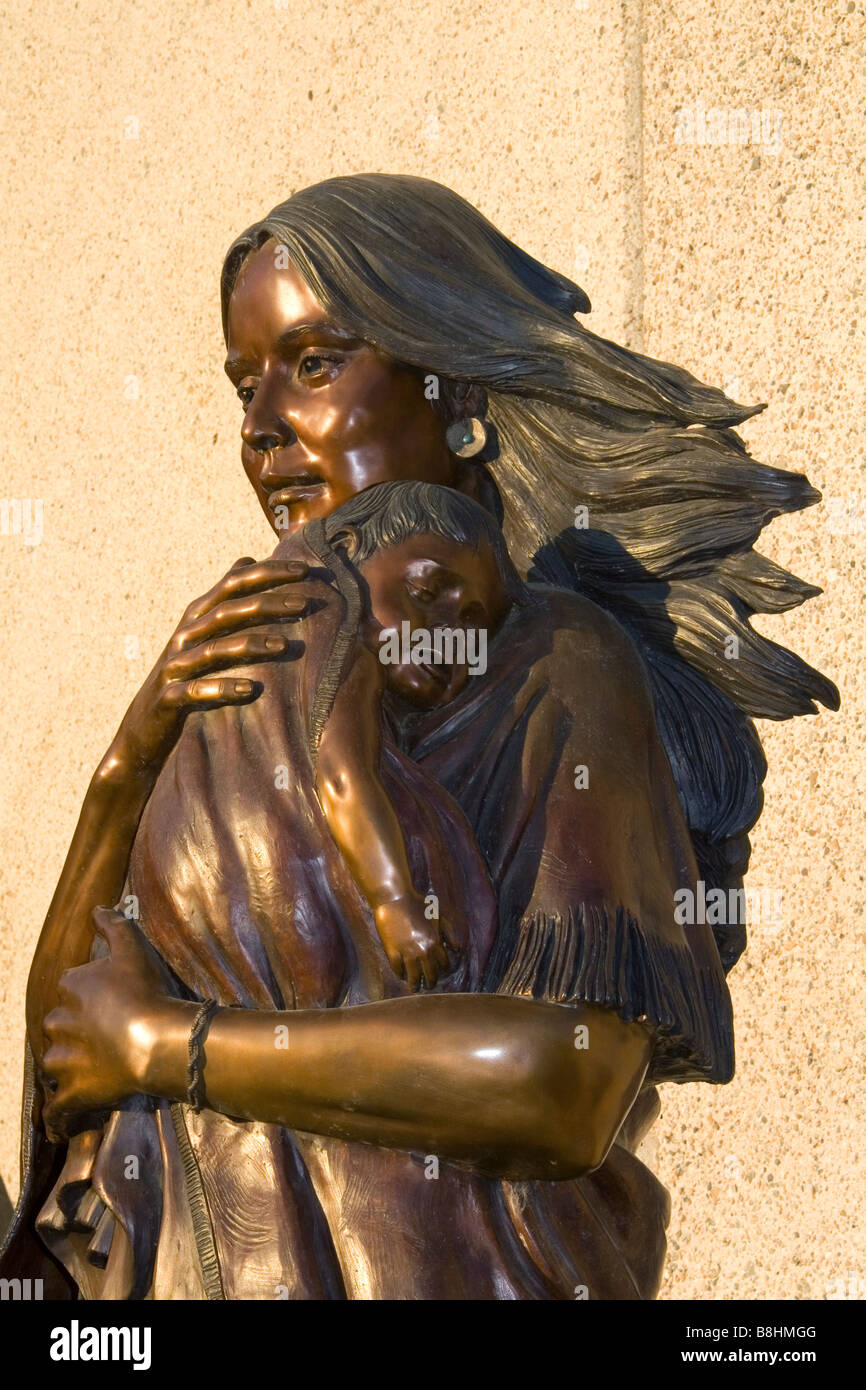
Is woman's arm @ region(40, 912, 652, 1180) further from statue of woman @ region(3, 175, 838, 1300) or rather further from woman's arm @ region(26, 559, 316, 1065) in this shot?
woman's arm @ region(26, 559, 316, 1065)

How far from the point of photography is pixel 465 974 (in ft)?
6.50

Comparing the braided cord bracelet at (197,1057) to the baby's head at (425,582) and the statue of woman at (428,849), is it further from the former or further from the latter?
the baby's head at (425,582)

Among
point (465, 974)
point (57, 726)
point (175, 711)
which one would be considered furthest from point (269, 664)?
point (57, 726)

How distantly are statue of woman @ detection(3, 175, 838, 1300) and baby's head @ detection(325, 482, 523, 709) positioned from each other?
38mm

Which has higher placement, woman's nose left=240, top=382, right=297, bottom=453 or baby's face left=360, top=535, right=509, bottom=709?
woman's nose left=240, top=382, right=297, bottom=453

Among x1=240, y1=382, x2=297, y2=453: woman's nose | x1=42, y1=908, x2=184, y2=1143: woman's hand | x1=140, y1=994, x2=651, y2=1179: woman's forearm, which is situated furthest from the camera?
x1=240, y1=382, x2=297, y2=453: woman's nose

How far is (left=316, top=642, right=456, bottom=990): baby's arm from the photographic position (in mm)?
1930

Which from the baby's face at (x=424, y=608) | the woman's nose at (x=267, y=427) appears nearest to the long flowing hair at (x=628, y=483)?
the woman's nose at (x=267, y=427)

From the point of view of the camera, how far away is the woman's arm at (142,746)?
2.12 meters

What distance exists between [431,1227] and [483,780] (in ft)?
1.31

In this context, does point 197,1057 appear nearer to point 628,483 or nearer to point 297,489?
point 297,489

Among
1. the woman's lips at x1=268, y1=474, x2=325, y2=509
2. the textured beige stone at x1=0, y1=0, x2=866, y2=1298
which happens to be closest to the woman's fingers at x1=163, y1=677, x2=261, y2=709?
the woman's lips at x1=268, y1=474, x2=325, y2=509

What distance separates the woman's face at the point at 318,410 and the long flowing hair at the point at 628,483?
1.2 inches

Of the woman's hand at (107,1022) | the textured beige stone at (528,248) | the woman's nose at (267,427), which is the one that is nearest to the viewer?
the woman's hand at (107,1022)
